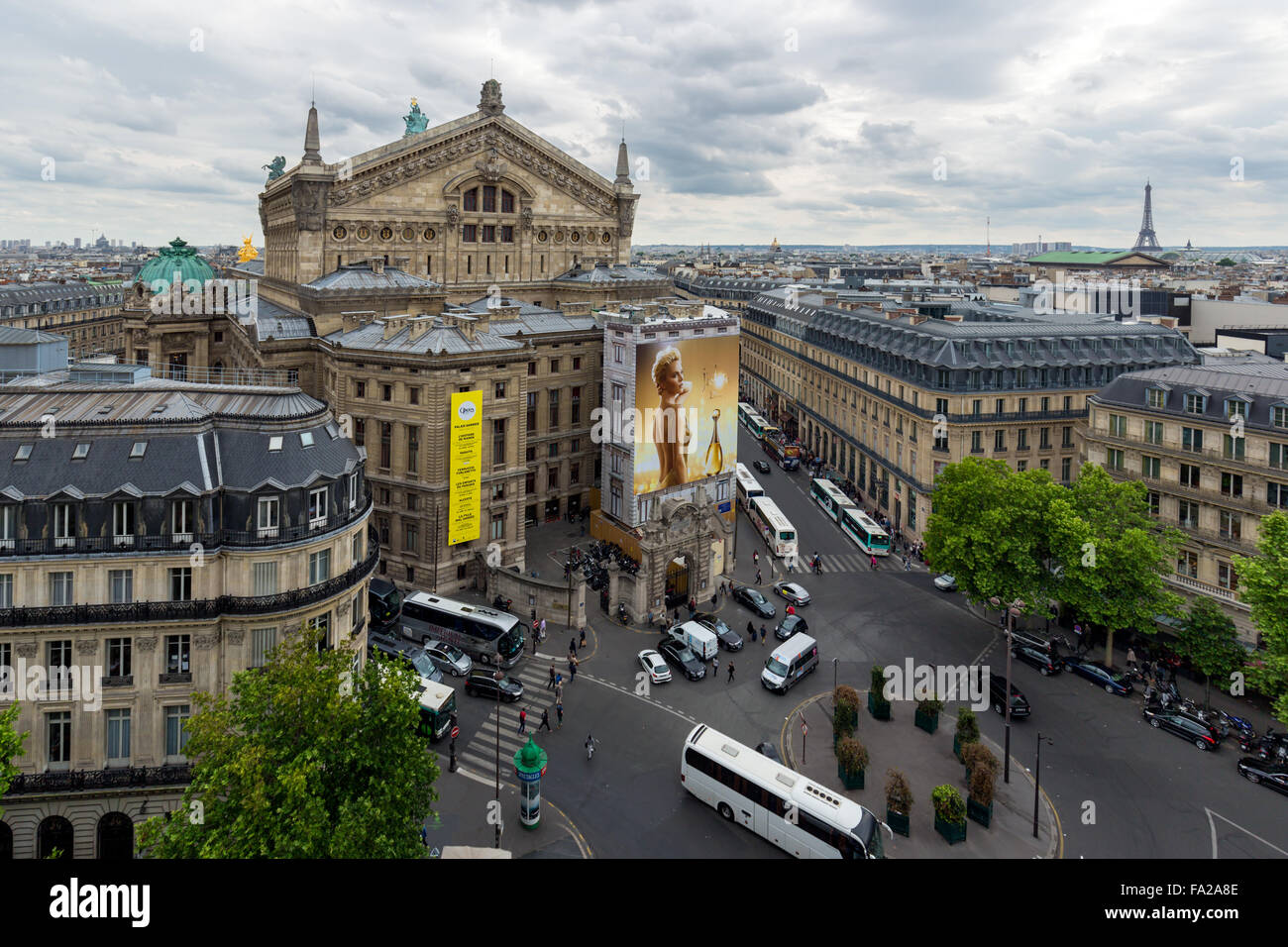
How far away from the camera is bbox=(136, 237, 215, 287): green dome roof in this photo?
8456 centimetres

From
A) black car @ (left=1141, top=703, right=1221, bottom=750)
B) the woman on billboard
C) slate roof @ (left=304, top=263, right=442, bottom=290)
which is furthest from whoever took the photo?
slate roof @ (left=304, top=263, right=442, bottom=290)

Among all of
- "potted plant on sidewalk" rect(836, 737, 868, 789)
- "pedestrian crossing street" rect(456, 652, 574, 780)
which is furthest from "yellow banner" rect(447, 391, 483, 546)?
"potted plant on sidewalk" rect(836, 737, 868, 789)

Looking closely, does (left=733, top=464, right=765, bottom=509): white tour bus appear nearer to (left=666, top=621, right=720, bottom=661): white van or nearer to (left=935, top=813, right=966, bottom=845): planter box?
(left=666, top=621, right=720, bottom=661): white van

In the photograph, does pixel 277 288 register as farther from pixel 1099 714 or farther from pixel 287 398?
pixel 1099 714

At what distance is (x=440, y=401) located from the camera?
62.8m

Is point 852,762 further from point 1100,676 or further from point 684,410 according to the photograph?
point 684,410

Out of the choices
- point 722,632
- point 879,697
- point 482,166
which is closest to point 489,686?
point 722,632

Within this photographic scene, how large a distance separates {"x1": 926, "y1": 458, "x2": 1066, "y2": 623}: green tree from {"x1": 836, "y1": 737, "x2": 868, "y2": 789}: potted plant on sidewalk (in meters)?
18.7

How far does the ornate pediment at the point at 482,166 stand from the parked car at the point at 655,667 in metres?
52.5

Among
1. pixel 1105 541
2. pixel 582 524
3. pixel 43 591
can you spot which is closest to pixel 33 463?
pixel 43 591

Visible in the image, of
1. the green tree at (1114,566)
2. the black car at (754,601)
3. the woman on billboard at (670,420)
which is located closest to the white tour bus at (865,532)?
the black car at (754,601)

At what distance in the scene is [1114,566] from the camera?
5409cm

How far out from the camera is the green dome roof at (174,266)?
8456 centimetres

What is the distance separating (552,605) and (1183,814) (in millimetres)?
39751
